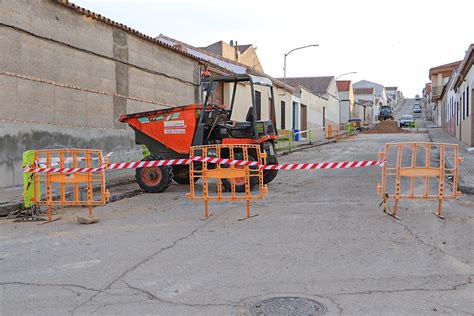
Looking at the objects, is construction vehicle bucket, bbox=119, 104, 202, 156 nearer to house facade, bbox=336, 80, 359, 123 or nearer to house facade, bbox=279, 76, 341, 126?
house facade, bbox=279, 76, 341, 126

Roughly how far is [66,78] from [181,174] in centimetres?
441

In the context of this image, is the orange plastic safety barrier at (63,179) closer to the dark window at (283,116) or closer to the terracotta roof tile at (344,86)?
the dark window at (283,116)

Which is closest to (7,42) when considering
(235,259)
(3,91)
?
(3,91)

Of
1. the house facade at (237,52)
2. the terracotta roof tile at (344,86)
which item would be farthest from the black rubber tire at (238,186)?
the terracotta roof tile at (344,86)

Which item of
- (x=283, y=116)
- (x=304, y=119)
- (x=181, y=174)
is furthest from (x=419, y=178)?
(x=304, y=119)

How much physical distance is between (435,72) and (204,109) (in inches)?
2386

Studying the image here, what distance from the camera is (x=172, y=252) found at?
5930mm

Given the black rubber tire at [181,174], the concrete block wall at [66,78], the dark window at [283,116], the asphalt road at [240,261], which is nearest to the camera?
the asphalt road at [240,261]

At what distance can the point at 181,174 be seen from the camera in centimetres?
1227

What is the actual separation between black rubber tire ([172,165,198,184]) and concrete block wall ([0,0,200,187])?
3501 mm

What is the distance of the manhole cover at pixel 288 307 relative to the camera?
3.94 metres

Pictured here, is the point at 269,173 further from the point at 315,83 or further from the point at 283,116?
the point at 315,83

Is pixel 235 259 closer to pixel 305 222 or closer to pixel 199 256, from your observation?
pixel 199 256

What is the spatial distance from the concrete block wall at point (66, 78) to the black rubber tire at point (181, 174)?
350 centimetres
